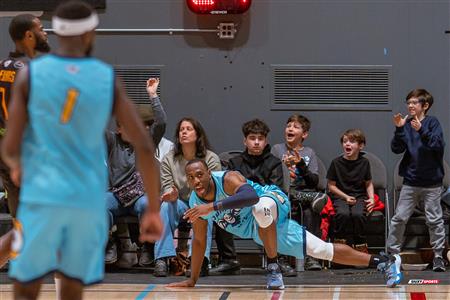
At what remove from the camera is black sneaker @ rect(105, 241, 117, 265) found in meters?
8.42

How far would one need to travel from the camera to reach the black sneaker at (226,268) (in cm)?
830

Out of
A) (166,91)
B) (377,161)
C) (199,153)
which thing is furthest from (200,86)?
(377,161)

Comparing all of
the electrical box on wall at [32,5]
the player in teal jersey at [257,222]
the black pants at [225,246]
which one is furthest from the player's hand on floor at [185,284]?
the electrical box on wall at [32,5]

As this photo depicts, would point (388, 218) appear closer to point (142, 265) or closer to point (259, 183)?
point (259, 183)

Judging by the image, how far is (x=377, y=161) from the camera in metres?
8.97

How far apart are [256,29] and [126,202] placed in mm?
2280

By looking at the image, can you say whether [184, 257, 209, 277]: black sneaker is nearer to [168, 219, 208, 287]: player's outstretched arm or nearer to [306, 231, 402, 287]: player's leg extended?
[168, 219, 208, 287]: player's outstretched arm

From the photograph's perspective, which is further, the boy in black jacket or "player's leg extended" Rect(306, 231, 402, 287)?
the boy in black jacket

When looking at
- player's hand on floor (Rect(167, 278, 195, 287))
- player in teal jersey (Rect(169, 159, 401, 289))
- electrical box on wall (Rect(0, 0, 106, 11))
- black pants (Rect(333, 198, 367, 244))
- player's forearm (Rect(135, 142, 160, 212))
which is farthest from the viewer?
electrical box on wall (Rect(0, 0, 106, 11))

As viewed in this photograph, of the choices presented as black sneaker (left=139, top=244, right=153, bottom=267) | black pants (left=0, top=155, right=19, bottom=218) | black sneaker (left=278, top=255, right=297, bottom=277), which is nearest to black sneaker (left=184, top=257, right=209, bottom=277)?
black sneaker (left=139, top=244, right=153, bottom=267)

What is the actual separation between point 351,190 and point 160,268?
6.24ft

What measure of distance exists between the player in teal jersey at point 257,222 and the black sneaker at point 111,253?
1.14 metres

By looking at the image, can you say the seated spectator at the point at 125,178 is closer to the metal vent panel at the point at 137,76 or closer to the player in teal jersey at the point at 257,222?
the metal vent panel at the point at 137,76

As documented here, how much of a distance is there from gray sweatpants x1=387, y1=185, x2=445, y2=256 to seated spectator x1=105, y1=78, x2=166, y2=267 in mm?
2186
